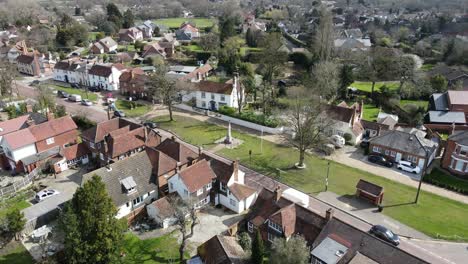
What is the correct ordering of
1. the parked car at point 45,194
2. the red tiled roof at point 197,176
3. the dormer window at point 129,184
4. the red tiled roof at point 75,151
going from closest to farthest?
the dormer window at point 129,184, the red tiled roof at point 197,176, the parked car at point 45,194, the red tiled roof at point 75,151

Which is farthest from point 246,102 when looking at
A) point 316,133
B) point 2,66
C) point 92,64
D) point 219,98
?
point 2,66

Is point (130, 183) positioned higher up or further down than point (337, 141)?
higher up

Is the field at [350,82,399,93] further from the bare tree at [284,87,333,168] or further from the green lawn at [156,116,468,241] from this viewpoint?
the green lawn at [156,116,468,241]

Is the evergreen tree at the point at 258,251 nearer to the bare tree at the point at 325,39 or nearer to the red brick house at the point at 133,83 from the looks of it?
the red brick house at the point at 133,83

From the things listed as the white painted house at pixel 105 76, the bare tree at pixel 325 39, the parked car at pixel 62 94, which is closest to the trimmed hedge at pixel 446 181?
the bare tree at pixel 325 39

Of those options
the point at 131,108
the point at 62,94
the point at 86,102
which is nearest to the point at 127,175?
the point at 131,108

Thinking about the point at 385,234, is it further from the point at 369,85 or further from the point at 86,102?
the point at 86,102
